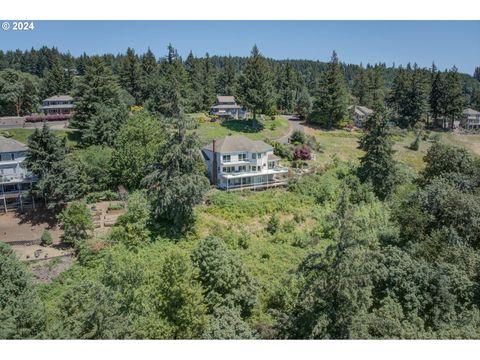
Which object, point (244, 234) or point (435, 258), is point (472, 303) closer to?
point (435, 258)

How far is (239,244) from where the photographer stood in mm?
36938

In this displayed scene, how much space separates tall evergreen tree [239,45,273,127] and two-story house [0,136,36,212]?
120 ft

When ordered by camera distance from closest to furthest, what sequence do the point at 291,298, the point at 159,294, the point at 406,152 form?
the point at 159,294 → the point at 291,298 → the point at 406,152

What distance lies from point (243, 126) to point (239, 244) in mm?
36954

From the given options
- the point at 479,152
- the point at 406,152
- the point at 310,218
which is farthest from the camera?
the point at 479,152

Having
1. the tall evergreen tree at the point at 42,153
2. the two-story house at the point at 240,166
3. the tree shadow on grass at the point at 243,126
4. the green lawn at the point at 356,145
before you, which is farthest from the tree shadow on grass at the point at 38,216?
the green lawn at the point at 356,145

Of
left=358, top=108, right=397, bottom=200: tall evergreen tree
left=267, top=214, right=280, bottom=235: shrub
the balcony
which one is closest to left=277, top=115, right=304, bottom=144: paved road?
the balcony

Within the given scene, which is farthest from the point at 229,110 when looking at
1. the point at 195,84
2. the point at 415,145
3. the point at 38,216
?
the point at 38,216

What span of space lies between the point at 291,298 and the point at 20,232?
2766 cm

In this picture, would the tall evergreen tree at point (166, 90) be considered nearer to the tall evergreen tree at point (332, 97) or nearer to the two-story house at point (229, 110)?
the two-story house at point (229, 110)

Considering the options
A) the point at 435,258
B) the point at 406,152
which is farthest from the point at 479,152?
the point at 435,258

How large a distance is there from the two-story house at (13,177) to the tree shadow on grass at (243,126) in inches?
1367

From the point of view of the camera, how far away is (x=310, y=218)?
43031mm

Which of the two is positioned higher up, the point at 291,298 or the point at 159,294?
the point at 159,294
